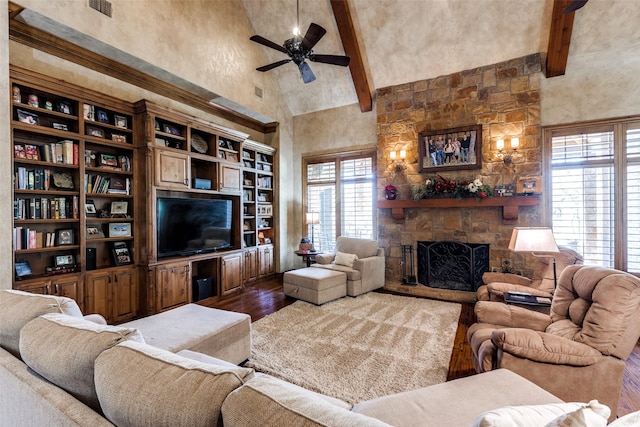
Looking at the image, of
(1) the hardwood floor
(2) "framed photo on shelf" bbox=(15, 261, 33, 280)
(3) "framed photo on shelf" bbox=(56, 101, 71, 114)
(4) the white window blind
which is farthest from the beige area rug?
(3) "framed photo on shelf" bbox=(56, 101, 71, 114)

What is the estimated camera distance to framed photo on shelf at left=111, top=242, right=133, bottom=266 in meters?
3.73

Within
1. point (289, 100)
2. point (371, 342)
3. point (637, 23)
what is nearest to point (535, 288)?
point (371, 342)

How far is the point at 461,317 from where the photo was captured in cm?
393

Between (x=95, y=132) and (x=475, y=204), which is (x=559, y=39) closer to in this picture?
(x=475, y=204)

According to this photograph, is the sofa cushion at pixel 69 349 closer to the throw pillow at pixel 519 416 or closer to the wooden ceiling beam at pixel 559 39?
the throw pillow at pixel 519 416

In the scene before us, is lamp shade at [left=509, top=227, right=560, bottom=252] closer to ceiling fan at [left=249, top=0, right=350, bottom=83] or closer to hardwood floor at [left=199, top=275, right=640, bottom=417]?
hardwood floor at [left=199, top=275, right=640, bottom=417]

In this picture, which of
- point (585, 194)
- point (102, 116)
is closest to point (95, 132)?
point (102, 116)

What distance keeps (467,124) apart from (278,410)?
212 inches

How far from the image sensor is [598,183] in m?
4.33

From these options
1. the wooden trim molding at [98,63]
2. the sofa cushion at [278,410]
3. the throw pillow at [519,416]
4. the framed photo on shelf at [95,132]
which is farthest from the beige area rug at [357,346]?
the wooden trim molding at [98,63]

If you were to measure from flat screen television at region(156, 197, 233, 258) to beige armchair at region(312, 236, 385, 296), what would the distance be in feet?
5.81

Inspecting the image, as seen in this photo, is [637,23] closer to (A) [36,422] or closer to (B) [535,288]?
(B) [535,288]

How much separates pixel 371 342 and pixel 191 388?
2627 millimetres

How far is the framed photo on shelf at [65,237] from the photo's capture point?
3238 millimetres
